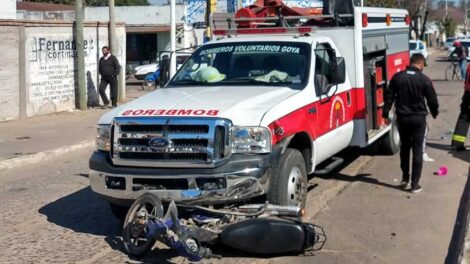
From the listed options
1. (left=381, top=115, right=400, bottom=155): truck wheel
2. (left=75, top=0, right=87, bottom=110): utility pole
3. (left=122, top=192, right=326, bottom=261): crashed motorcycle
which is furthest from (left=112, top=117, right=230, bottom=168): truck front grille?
(left=75, top=0, right=87, bottom=110): utility pole

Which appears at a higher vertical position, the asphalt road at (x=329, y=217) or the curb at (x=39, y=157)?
the curb at (x=39, y=157)

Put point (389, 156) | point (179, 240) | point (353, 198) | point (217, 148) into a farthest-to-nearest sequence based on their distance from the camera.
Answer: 1. point (389, 156)
2. point (353, 198)
3. point (217, 148)
4. point (179, 240)

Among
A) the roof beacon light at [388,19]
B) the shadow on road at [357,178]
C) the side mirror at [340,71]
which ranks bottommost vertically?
the shadow on road at [357,178]

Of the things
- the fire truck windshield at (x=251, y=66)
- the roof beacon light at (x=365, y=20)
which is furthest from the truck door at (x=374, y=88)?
the fire truck windshield at (x=251, y=66)

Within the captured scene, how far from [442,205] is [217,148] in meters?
3.39

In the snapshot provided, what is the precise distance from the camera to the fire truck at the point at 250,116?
6102 mm

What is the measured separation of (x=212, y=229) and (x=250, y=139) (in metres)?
0.90

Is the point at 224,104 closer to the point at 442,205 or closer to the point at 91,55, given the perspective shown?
the point at 442,205

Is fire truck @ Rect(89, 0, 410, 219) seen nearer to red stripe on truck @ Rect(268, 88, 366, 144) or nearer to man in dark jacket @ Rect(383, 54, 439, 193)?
red stripe on truck @ Rect(268, 88, 366, 144)

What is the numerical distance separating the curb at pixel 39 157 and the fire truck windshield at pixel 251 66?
4533 mm

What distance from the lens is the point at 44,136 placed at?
562 inches

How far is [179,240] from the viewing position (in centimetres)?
568

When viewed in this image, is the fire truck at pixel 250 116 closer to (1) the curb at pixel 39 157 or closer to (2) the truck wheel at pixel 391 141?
(2) the truck wheel at pixel 391 141

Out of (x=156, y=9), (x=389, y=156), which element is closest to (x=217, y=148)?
(x=389, y=156)
